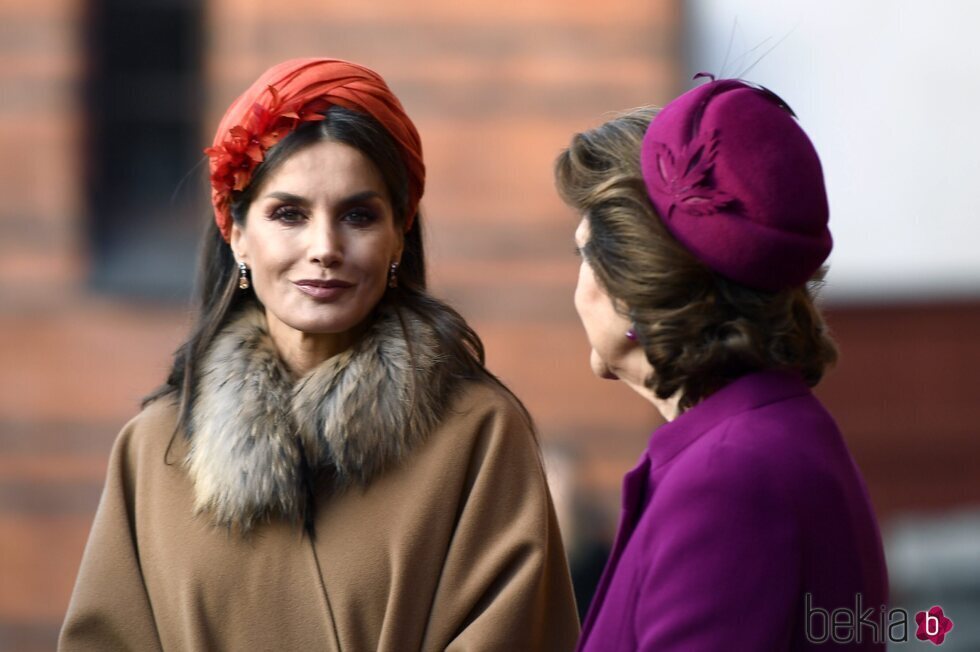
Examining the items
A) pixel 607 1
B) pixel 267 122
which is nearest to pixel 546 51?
pixel 607 1

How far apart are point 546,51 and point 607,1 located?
0.32 m

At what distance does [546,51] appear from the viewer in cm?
588

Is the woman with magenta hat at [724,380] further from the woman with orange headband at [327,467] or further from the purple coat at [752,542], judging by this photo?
the woman with orange headband at [327,467]

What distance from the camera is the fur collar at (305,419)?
257 centimetres

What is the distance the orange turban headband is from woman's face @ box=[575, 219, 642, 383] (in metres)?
0.57

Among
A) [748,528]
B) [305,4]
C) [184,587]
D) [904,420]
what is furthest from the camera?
[904,420]

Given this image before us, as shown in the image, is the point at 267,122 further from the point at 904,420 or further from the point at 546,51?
the point at 904,420

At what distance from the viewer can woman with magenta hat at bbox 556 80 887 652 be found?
1.89 meters

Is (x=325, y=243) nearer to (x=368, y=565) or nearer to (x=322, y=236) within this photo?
(x=322, y=236)

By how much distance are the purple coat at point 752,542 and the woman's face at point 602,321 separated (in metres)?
0.16

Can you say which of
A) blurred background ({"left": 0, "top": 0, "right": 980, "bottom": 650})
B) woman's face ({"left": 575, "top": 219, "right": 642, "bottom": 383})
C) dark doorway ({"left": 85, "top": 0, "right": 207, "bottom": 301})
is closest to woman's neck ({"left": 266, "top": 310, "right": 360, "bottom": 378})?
woman's face ({"left": 575, "top": 219, "right": 642, "bottom": 383})

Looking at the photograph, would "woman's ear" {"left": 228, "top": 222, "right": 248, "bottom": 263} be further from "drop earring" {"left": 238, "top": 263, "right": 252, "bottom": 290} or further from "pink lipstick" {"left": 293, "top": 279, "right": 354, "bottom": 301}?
"pink lipstick" {"left": 293, "top": 279, "right": 354, "bottom": 301}

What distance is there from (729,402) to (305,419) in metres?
0.88
